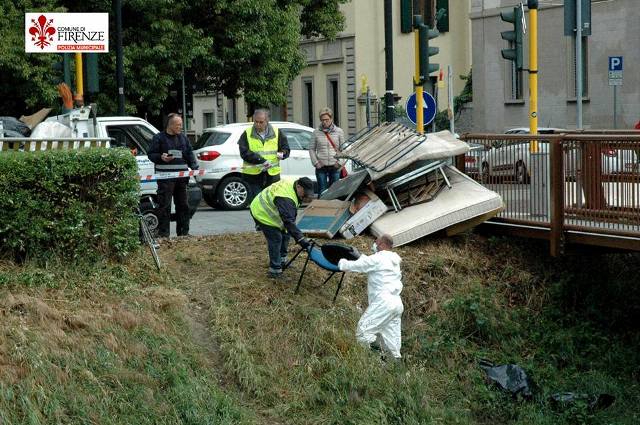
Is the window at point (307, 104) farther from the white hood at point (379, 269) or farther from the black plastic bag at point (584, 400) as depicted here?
the white hood at point (379, 269)

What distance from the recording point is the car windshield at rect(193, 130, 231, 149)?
23.4m

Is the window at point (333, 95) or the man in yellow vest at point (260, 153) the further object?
the window at point (333, 95)

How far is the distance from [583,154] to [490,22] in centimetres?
2761


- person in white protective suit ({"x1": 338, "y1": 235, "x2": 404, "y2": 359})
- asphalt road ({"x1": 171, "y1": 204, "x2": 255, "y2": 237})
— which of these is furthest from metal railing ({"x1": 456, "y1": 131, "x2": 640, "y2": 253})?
asphalt road ({"x1": 171, "y1": 204, "x2": 255, "y2": 237})

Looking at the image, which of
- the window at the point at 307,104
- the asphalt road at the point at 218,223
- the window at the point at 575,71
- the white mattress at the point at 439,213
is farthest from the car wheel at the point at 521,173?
the window at the point at 307,104

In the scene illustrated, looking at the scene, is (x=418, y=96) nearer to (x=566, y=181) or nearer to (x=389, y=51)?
(x=389, y=51)

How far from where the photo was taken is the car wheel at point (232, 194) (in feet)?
74.7

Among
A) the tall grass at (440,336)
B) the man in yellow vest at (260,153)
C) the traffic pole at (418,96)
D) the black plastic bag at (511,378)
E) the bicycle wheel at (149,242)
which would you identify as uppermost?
the traffic pole at (418,96)

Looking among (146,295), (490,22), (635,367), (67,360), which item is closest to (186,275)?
(146,295)

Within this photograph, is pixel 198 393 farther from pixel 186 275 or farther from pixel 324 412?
pixel 186 275

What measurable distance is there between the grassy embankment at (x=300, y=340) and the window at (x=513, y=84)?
1001 inches

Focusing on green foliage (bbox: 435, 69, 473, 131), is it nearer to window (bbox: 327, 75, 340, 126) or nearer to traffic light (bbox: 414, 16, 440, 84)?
window (bbox: 327, 75, 340, 126)

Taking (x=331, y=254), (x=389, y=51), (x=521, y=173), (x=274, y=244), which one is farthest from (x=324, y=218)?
(x=389, y=51)

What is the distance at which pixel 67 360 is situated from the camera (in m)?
9.42
